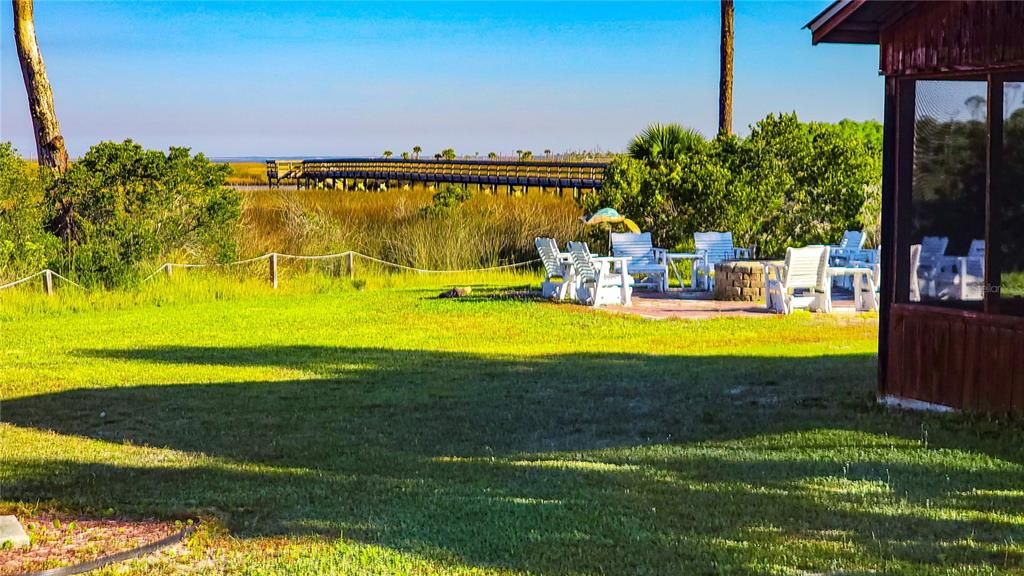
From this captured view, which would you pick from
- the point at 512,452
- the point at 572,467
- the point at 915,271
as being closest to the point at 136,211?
the point at 512,452

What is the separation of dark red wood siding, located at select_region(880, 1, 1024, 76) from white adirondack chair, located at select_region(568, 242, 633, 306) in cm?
892

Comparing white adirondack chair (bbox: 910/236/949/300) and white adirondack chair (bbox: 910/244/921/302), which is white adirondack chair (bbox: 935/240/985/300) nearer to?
white adirondack chair (bbox: 910/236/949/300)

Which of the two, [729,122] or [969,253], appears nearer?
[969,253]

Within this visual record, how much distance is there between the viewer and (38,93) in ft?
73.5

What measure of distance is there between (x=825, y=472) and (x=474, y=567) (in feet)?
8.96

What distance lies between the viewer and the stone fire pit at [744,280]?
18562mm

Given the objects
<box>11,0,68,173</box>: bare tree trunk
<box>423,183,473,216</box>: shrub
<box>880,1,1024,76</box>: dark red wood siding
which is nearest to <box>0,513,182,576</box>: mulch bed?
<box>880,1,1024,76</box>: dark red wood siding

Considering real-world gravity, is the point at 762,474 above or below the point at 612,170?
below

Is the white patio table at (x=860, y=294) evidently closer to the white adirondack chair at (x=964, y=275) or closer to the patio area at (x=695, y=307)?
the patio area at (x=695, y=307)

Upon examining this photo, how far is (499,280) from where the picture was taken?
75.2ft

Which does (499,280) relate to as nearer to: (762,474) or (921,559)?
(762,474)

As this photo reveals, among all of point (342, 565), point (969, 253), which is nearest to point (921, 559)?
point (342, 565)

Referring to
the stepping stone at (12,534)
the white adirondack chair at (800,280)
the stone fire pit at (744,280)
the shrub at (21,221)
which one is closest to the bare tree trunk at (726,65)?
the stone fire pit at (744,280)

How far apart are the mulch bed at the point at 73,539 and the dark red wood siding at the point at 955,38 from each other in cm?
611
